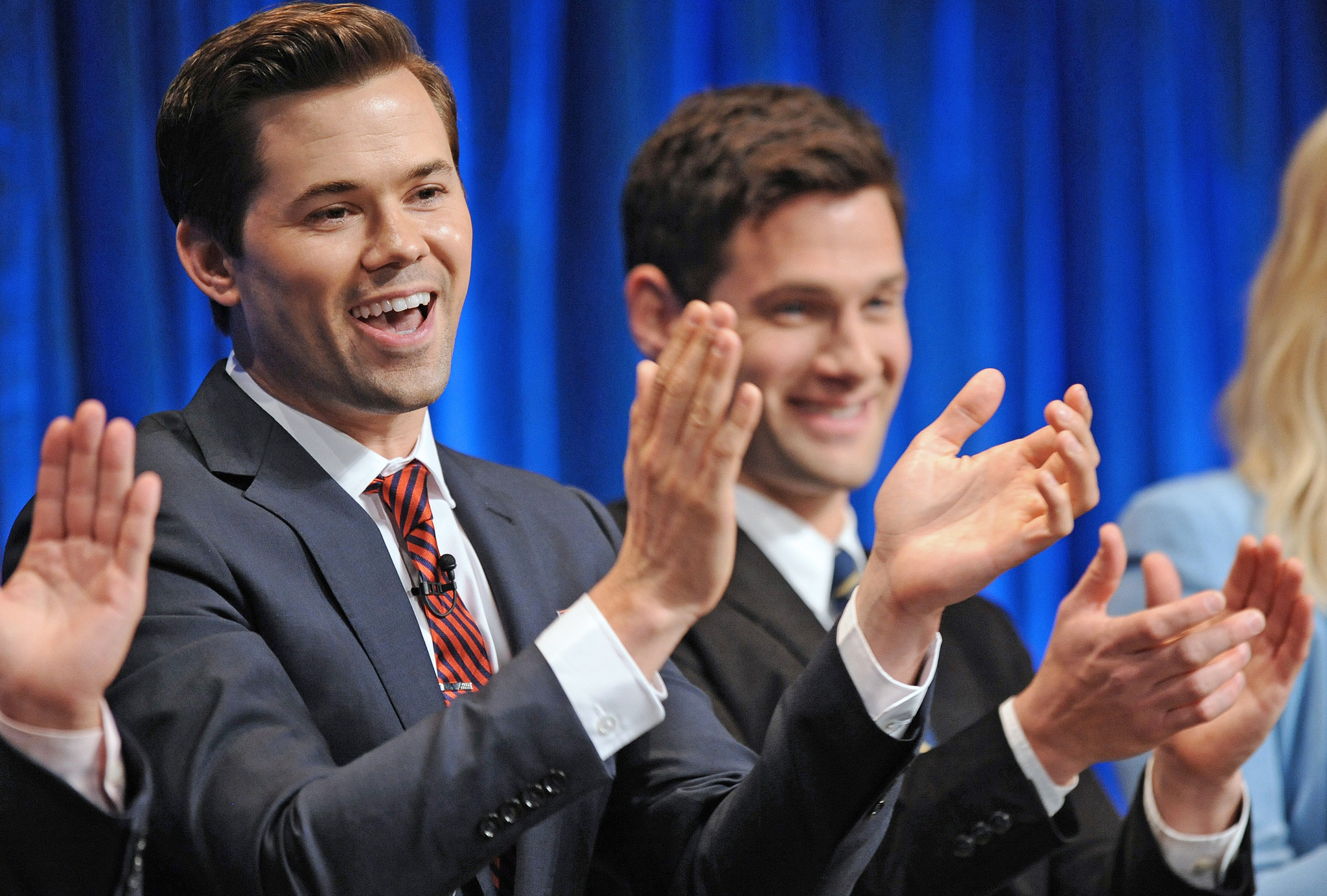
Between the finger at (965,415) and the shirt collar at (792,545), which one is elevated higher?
the finger at (965,415)

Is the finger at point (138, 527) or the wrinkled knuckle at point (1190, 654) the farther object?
the wrinkled knuckle at point (1190, 654)

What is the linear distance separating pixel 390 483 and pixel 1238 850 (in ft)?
3.55

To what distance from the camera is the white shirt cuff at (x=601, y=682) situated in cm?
115

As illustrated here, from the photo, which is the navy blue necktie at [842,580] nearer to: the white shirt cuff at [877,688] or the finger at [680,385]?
the white shirt cuff at [877,688]

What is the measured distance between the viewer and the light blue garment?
2094 millimetres

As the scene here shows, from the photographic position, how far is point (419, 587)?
1.37 metres

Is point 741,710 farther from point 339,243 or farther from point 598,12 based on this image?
point 598,12

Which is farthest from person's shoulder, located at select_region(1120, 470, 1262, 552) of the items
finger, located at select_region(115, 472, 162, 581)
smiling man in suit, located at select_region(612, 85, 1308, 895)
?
finger, located at select_region(115, 472, 162, 581)

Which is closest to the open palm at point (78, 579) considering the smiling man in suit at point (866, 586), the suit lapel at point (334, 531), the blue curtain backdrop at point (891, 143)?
the suit lapel at point (334, 531)

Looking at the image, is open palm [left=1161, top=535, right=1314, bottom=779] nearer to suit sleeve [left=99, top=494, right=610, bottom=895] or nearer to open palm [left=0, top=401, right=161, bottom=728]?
suit sleeve [left=99, top=494, right=610, bottom=895]

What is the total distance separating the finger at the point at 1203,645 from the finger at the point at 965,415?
317 millimetres

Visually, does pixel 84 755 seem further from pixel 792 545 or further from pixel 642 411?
pixel 792 545

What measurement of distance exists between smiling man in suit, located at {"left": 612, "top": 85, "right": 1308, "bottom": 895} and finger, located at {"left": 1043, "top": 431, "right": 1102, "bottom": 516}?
0.07 feet

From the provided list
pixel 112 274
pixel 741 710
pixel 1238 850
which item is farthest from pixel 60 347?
pixel 1238 850
